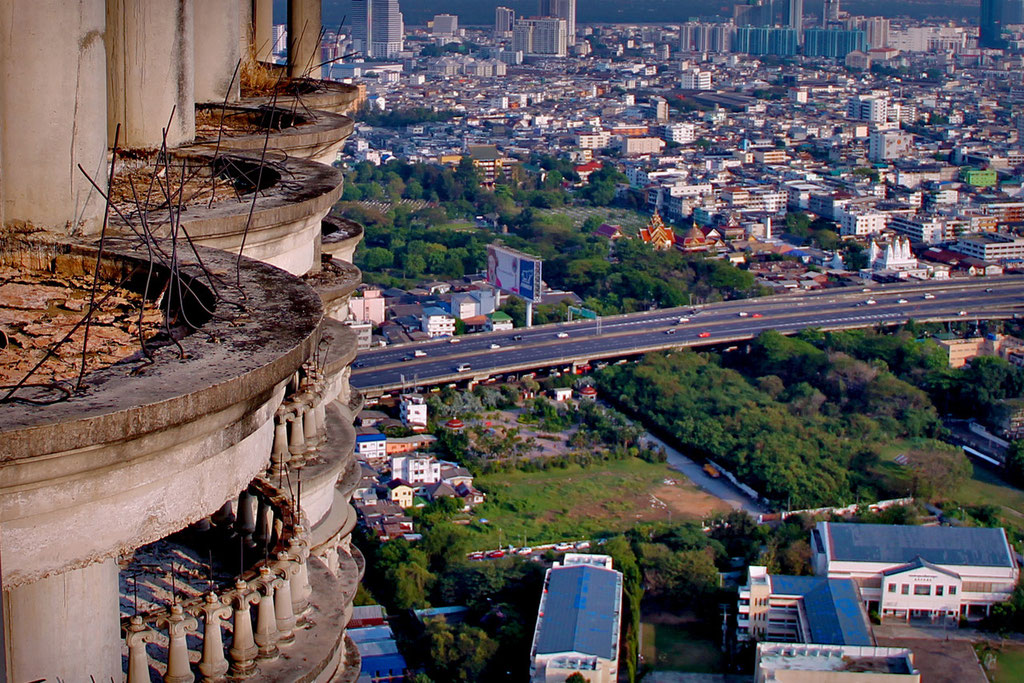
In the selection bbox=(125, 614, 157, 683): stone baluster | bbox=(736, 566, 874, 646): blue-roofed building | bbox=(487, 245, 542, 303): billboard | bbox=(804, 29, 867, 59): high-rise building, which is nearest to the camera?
bbox=(125, 614, 157, 683): stone baluster

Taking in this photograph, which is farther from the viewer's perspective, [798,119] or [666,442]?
[798,119]

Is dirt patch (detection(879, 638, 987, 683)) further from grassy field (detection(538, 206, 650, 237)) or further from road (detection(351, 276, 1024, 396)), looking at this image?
grassy field (detection(538, 206, 650, 237))

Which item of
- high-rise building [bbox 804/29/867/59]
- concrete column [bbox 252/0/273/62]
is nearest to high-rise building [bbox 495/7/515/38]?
high-rise building [bbox 804/29/867/59]

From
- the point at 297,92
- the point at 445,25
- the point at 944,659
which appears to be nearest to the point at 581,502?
the point at 944,659

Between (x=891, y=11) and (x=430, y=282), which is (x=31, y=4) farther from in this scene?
(x=891, y=11)

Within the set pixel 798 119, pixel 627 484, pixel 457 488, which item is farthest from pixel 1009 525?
pixel 798 119

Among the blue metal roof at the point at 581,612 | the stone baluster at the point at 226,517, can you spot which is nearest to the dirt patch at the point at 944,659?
the blue metal roof at the point at 581,612
